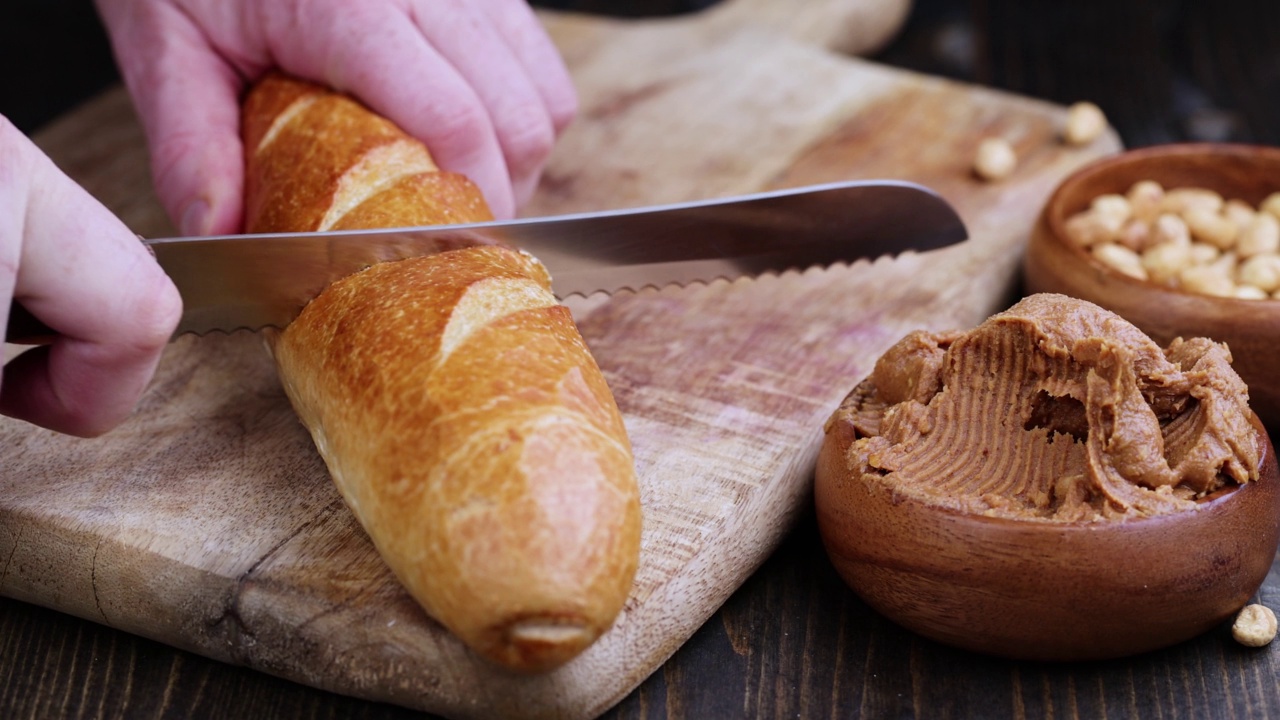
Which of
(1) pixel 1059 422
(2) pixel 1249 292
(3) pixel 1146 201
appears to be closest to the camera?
(1) pixel 1059 422

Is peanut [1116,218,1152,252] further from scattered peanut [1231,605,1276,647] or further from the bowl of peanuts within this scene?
scattered peanut [1231,605,1276,647]

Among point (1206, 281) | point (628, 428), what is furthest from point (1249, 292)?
point (628, 428)

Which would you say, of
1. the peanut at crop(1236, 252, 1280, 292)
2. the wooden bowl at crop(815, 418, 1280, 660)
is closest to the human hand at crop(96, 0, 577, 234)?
the wooden bowl at crop(815, 418, 1280, 660)

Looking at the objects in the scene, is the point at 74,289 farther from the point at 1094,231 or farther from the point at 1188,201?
the point at 1188,201

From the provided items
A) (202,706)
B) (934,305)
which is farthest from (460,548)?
(934,305)

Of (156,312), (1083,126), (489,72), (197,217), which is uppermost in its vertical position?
(156,312)

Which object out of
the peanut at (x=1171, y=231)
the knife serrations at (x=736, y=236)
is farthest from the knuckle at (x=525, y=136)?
the peanut at (x=1171, y=231)
